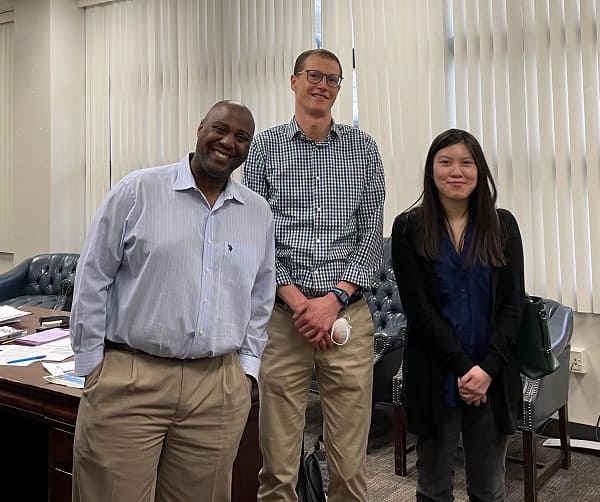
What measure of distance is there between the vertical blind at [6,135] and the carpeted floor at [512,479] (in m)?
4.14

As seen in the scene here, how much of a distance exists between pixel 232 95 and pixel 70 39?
1916mm

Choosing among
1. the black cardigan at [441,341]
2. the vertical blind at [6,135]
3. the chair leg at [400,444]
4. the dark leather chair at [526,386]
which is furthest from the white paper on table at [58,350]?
the vertical blind at [6,135]

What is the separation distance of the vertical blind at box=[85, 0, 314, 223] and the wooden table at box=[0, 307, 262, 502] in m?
2.95

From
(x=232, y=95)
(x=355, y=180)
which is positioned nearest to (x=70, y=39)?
(x=232, y=95)

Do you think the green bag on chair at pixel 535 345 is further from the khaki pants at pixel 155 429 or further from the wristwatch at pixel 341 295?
the khaki pants at pixel 155 429

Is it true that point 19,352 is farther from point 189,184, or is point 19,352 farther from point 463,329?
point 463,329

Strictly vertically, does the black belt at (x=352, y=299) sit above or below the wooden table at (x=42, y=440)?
above

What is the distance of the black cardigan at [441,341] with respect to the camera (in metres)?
1.84

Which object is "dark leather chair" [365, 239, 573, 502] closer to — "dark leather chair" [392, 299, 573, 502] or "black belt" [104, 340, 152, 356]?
"dark leather chair" [392, 299, 573, 502]

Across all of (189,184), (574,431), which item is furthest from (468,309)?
(574,431)

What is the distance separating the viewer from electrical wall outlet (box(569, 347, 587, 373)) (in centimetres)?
356

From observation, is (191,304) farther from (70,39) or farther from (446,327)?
(70,39)

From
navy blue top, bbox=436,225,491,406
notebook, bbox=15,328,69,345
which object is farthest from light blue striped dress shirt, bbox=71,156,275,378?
notebook, bbox=15,328,69,345

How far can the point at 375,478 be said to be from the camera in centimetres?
308
